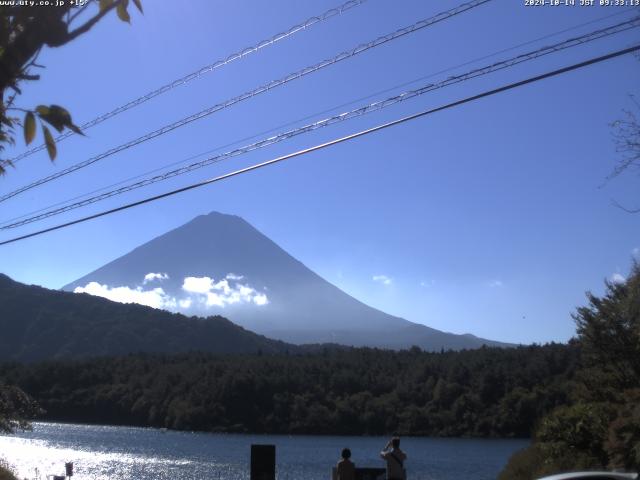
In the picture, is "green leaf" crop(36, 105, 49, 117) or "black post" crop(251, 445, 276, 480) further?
"black post" crop(251, 445, 276, 480)

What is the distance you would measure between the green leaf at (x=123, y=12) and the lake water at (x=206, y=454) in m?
29.9

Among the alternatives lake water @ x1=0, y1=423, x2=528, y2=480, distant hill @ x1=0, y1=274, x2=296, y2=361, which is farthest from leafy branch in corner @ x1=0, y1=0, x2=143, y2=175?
distant hill @ x1=0, y1=274, x2=296, y2=361

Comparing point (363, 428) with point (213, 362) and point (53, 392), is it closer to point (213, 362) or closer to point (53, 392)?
point (213, 362)

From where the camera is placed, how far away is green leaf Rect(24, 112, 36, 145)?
3541 millimetres

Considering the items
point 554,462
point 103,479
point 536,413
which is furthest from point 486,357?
point 554,462

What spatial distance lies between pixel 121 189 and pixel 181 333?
145 meters

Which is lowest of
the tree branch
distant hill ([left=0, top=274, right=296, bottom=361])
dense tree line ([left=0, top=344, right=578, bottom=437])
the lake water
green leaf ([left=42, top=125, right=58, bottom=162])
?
the lake water

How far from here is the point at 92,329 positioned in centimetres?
14888

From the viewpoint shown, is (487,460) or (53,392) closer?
(487,460)

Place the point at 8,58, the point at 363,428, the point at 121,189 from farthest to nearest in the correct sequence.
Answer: the point at 363,428 < the point at 121,189 < the point at 8,58

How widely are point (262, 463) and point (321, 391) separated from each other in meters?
82.0

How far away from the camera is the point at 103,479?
117 feet

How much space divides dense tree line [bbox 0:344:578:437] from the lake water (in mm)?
3766

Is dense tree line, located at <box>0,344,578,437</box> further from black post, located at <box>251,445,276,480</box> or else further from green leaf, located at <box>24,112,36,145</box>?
green leaf, located at <box>24,112,36,145</box>
